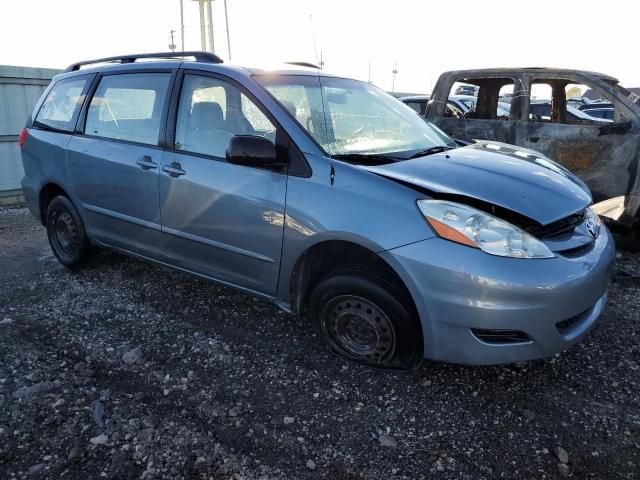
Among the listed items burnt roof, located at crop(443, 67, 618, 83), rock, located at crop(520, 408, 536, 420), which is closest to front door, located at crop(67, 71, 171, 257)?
rock, located at crop(520, 408, 536, 420)

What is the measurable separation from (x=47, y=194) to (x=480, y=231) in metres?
3.97

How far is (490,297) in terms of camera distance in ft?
7.35

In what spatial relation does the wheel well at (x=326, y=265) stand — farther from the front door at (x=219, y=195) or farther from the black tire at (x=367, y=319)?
the front door at (x=219, y=195)

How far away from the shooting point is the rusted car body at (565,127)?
4.74 m

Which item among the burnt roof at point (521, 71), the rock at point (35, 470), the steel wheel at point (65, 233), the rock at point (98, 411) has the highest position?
the burnt roof at point (521, 71)

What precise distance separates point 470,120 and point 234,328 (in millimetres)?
4084

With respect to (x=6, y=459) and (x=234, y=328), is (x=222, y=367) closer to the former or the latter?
(x=234, y=328)

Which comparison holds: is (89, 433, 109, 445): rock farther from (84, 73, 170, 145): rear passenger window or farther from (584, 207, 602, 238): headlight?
(584, 207, 602, 238): headlight

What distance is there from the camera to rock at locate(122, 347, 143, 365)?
9.63 ft

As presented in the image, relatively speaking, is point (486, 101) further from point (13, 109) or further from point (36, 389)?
point (13, 109)

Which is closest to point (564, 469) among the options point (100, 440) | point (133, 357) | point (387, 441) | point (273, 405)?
point (387, 441)

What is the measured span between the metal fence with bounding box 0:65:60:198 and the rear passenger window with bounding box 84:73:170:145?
538cm

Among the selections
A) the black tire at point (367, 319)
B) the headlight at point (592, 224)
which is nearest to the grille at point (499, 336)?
the black tire at point (367, 319)

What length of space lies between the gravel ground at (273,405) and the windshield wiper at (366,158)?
1210mm
